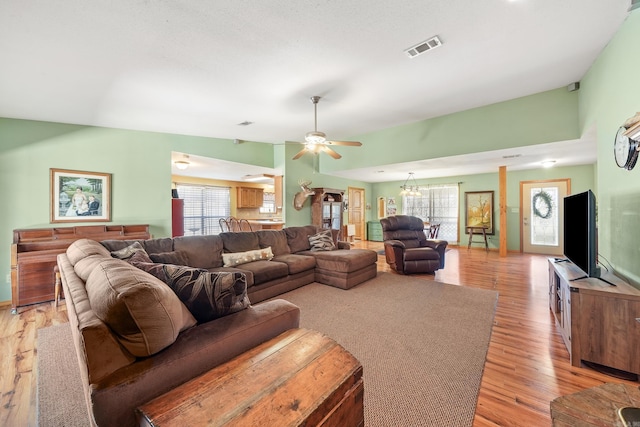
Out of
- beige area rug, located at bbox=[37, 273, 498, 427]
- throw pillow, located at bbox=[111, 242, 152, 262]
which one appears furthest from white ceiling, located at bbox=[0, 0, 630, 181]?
beige area rug, located at bbox=[37, 273, 498, 427]

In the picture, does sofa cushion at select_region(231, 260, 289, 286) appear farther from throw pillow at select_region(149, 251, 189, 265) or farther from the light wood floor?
the light wood floor

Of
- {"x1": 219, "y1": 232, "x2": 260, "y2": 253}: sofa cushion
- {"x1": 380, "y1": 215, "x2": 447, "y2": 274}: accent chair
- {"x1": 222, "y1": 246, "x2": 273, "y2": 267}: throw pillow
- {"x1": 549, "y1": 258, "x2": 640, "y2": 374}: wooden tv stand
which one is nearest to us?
{"x1": 549, "y1": 258, "x2": 640, "y2": 374}: wooden tv stand

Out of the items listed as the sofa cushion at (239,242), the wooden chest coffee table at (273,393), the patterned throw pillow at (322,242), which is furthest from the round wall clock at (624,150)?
the sofa cushion at (239,242)

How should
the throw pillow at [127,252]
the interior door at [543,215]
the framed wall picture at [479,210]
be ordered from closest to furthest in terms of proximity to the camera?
the throw pillow at [127,252], the interior door at [543,215], the framed wall picture at [479,210]

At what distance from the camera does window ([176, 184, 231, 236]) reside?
8.25 m

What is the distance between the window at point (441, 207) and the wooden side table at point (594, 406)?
321 inches

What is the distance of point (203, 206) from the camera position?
856 centimetres

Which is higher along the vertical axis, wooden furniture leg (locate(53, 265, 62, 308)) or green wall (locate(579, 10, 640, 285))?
green wall (locate(579, 10, 640, 285))

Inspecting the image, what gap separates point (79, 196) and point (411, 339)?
4.86m

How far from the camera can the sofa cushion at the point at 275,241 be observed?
13.3 feet

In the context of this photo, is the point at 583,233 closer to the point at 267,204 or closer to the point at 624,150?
the point at 624,150

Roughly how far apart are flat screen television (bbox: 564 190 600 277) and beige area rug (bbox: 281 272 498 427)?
978 mm

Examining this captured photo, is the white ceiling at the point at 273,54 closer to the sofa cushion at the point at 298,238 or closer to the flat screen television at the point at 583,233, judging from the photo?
the flat screen television at the point at 583,233

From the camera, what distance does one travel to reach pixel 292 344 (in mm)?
1201
